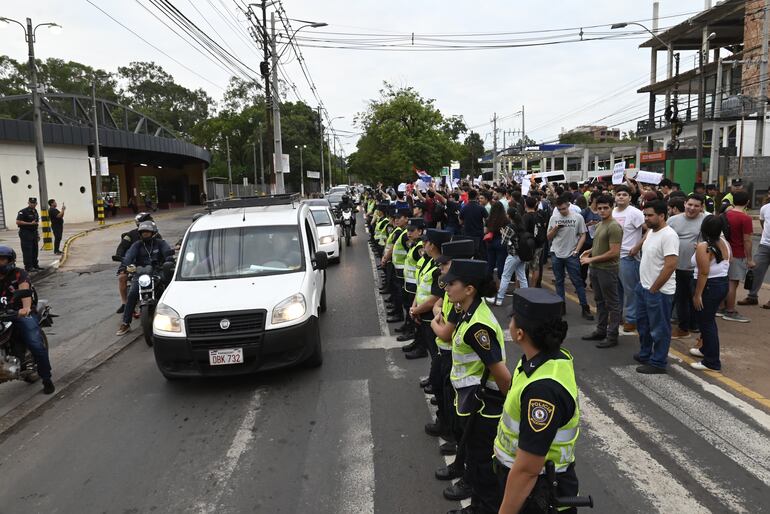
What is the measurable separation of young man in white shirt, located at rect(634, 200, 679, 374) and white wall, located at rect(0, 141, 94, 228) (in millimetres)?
29892

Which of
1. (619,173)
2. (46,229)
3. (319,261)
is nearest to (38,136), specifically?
(46,229)

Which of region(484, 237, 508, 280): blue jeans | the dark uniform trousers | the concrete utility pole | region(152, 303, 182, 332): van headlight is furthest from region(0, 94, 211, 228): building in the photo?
the concrete utility pole

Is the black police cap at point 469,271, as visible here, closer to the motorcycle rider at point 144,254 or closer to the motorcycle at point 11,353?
the motorcycle at point 11,353

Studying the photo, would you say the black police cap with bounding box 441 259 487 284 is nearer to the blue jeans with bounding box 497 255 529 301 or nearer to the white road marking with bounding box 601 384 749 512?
the white road marking with bounding box 601 384 749 512

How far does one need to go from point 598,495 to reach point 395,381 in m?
2.65

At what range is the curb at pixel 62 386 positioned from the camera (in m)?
5.39

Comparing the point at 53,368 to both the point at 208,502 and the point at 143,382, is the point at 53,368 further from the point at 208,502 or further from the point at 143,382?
the point at 208,502

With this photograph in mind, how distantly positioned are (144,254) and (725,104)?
40.4m

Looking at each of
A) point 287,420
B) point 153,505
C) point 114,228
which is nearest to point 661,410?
point 287,420

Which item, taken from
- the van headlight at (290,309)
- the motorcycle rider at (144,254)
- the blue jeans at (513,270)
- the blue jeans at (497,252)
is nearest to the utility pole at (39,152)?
the motorcycle rider at (144,254)

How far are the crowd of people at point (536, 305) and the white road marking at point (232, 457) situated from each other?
1.60 metres

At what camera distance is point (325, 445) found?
178 inches

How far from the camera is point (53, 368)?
7.03m

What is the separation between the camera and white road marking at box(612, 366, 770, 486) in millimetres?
4105
